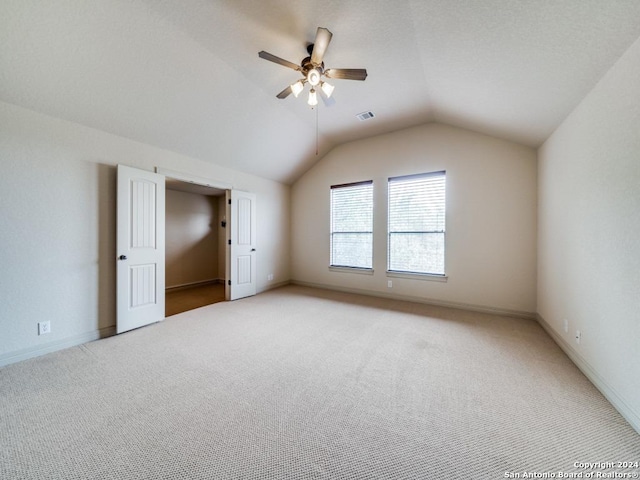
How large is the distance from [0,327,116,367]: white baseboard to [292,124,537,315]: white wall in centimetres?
393

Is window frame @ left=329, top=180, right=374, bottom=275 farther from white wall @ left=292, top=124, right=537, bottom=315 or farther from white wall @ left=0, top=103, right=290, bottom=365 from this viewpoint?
white wall @ left=0, top=103, right=290, bottom=365

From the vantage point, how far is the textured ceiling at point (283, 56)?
1.73 meters

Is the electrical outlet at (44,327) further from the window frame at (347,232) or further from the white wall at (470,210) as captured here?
the white wall at (470,210)

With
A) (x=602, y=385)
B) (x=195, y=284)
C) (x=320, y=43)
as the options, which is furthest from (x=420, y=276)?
(x=195, y=284)

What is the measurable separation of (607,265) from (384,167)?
3.34 m

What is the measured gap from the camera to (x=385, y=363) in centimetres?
235

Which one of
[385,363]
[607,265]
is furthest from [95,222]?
[607,265]

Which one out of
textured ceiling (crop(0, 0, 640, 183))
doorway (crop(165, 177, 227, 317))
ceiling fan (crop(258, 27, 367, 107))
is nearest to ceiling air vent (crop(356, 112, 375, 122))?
textured ceiling (crop(0, 0, 640, 183))

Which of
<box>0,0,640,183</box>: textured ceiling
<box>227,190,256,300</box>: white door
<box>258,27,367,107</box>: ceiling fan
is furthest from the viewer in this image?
<box>227,190,256,300</box>: white door

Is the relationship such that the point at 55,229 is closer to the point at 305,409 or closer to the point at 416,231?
the point at 305,409

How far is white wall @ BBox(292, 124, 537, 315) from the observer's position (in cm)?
356

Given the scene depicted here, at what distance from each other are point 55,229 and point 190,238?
366 cm

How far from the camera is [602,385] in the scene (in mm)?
1890

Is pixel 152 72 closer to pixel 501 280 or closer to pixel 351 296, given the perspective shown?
pixel 351 296
